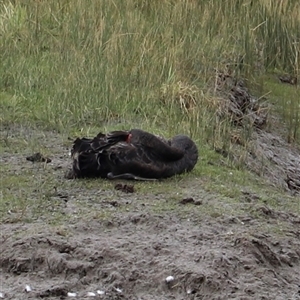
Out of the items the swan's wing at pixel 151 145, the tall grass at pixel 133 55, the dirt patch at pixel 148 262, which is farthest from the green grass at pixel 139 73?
the dirt patch at pixel 148 262

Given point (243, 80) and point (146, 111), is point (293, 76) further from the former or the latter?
point (146, 111)

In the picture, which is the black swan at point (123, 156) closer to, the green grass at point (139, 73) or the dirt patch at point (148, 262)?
the green grass at point (139, 73)

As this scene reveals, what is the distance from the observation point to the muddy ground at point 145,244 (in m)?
4.39

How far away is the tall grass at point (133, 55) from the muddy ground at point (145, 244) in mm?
1524

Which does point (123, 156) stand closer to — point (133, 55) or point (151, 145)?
point (151, 145)

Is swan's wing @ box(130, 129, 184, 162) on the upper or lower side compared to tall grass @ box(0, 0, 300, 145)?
upper

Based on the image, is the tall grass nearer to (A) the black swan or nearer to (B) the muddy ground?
(A) the black swan

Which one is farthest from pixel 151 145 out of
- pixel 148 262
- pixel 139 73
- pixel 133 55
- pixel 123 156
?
pixel 133 55

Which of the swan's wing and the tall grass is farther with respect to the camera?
the tall grass

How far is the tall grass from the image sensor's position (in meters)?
7.39

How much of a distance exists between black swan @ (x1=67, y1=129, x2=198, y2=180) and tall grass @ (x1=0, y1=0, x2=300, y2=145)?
4.05 feet

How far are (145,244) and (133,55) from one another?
399 cm

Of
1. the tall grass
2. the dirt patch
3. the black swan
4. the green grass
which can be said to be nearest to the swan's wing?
the black swan

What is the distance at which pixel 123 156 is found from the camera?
18.8 ft
